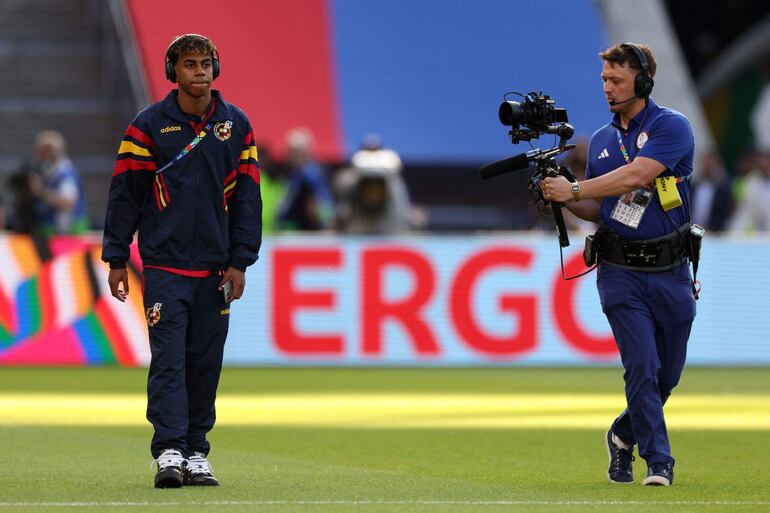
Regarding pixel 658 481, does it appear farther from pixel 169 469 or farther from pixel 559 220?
pixel 169 469

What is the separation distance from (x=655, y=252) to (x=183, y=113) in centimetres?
253

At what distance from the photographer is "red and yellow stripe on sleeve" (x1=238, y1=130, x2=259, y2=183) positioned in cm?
931

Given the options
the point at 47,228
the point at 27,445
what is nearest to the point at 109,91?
the point at 47,228

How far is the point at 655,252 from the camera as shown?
9422mm

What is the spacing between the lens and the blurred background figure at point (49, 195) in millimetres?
21016

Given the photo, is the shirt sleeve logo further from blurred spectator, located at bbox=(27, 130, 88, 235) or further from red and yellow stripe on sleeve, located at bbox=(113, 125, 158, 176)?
blurred spectator, located at bbox=(27, 130, 88, 235)

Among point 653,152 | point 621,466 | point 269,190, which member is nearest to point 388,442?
point 621,466

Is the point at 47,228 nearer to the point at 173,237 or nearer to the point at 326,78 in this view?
the point at 326,78

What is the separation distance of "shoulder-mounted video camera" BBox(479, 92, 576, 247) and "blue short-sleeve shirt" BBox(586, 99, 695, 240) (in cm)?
37

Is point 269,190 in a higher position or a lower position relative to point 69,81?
lower

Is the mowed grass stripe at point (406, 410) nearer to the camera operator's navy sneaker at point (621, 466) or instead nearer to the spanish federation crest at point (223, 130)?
the camera operator's navy sneaker at point (621, 466)

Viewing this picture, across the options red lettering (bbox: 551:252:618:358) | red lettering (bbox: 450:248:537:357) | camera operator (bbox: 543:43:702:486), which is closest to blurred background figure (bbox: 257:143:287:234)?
red lettering (bbox: 450:248:537:357)

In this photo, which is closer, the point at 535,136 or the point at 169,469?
the point at 169,469

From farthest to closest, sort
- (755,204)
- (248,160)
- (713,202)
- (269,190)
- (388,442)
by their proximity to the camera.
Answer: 1. (755,204)
2. (713,202)
3. (269,190)
4. (388,442)
5. (248,160)
